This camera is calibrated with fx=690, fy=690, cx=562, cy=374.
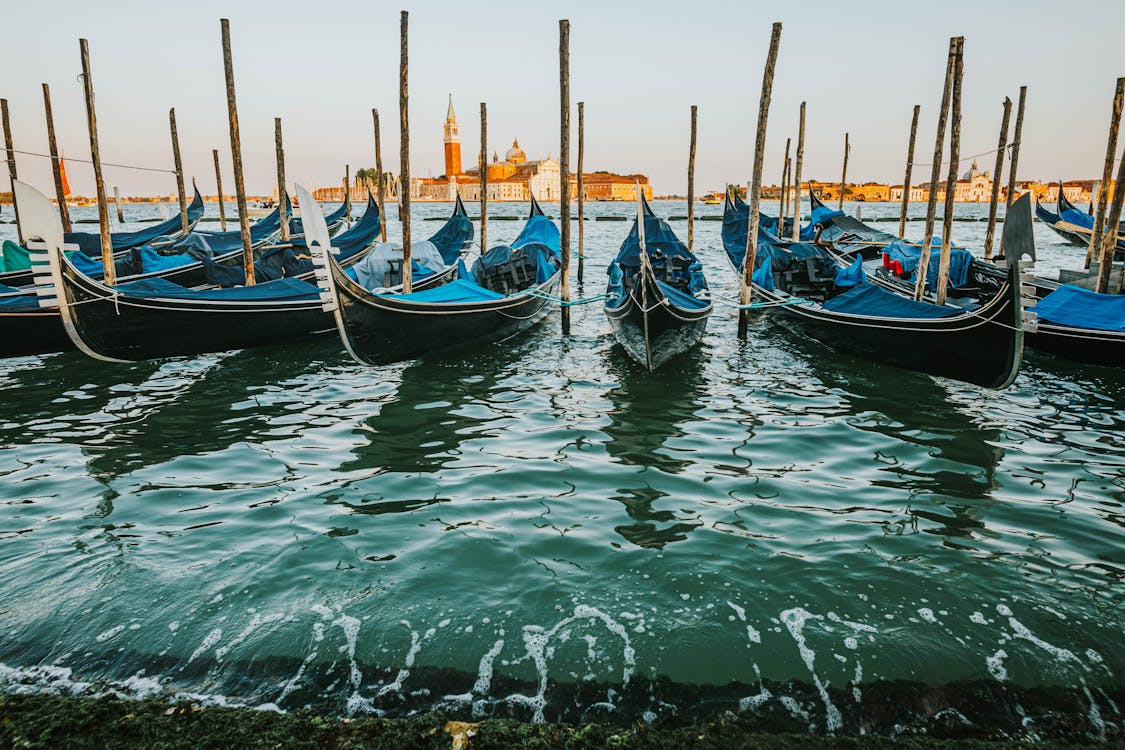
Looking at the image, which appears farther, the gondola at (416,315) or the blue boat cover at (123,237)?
the blue boat cover at (123,237)

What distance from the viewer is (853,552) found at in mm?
3555

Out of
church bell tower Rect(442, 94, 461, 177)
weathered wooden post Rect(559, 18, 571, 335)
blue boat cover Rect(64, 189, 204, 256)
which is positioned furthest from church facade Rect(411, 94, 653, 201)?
weathered wooden post Rect(559, 18, 571, 335)

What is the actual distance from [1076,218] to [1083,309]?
10.3 meters

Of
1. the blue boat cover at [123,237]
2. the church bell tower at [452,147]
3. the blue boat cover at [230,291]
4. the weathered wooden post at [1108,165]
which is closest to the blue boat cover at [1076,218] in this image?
the weathered wooden post at [1108,165]

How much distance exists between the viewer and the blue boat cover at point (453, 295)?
760cm

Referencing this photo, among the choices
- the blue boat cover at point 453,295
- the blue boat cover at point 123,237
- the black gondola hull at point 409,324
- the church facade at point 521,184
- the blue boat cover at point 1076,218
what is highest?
the church facade at point 521,184

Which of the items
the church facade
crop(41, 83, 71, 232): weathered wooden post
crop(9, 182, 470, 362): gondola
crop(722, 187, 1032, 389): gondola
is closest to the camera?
crop(722, 187, 1032, 389): gondola

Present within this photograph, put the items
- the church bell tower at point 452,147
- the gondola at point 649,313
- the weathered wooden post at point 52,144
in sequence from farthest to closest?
the church bell tower at point 452,147 → the weathered wooden post at point 52,144 → the gondola at point 649,313

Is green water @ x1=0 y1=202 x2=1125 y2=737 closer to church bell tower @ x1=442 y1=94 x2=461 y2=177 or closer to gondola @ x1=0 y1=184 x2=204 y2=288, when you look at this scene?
gondola @ x1=0 y1=184 x2=204 y2=288

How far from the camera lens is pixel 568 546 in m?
3.66

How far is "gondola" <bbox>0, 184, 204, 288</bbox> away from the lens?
9.93m

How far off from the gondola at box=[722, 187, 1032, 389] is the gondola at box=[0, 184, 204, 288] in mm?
9501

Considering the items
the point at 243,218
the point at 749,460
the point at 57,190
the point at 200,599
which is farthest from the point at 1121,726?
the point at 57,190

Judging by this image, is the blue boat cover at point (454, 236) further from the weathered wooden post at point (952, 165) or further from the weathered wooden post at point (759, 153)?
the weathered wooden post at point (952, 165)
